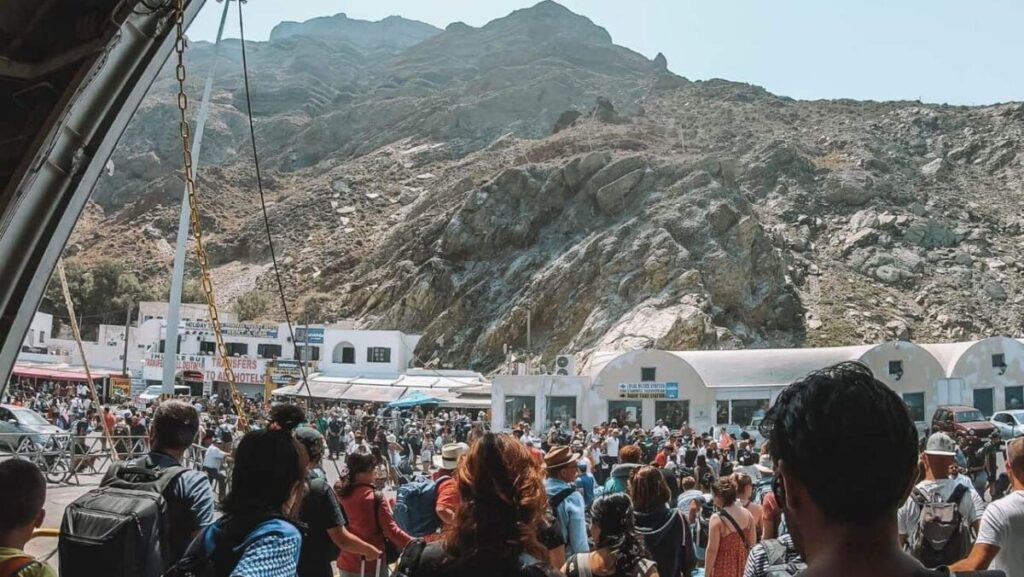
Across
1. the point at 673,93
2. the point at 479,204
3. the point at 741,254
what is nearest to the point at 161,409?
the point at 741,254

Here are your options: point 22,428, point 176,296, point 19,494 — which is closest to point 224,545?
point 19,494

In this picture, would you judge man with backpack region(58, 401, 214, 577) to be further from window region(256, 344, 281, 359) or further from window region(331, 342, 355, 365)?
window region(256, 344, 281, 359)

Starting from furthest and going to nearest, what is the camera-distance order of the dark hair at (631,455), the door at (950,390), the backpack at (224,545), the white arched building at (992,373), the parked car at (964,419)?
the white arched building at (992,373) < the door at (950,390) < the parked car at (964,419) < the dark hair at (631,455) < the backpack at (224,545)

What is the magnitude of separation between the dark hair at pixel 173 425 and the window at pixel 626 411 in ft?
83.0

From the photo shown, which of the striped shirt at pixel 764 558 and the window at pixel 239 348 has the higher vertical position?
the window at pixel 239 348

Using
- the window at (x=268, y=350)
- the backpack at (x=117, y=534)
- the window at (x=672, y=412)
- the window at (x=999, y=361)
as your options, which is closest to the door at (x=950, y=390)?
the window at (x=999, y=361)

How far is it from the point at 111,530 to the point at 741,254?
52.8m

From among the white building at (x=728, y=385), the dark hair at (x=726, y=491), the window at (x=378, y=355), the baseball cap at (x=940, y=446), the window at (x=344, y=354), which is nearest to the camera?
the baseball cap at (x=940, y=446)

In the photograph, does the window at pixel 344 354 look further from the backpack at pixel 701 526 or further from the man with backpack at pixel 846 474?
the man with backpack at pixel 846 474

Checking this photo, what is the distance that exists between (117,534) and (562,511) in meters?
2.34

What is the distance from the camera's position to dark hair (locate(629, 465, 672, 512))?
15.6ft

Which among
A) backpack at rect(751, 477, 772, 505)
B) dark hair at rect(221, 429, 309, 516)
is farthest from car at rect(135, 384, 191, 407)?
dark hair at rect(221, 429, 309, 516)

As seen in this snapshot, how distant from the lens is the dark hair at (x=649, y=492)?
4.76 metres

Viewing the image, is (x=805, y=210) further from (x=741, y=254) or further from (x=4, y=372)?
(x=4, y=372)
